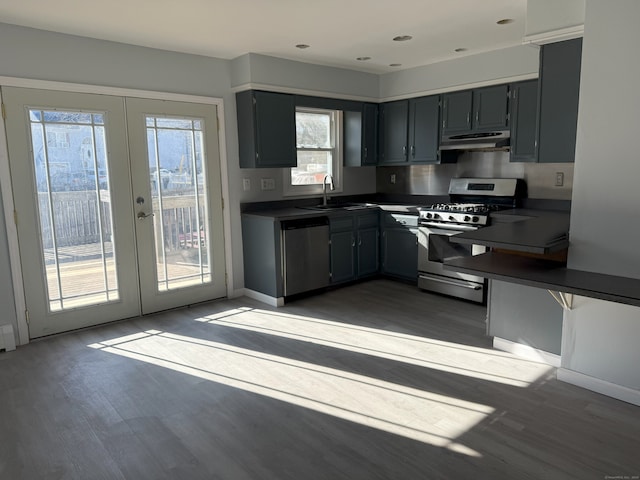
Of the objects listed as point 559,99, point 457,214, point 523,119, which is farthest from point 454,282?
point 559,99

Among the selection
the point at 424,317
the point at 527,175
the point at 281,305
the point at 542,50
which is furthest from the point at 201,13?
the point at 527,175

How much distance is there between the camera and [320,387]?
2922 millimetres

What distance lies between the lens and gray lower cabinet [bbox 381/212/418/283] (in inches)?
201

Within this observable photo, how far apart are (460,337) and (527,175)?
197cm

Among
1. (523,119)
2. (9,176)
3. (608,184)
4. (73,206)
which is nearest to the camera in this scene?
(608,184)

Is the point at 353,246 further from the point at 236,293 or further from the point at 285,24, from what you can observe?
the point at 285,24

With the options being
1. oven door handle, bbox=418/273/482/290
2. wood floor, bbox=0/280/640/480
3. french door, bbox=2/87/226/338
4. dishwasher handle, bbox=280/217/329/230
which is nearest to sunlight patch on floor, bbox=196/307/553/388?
wood floor, bbox=0/280/640/480

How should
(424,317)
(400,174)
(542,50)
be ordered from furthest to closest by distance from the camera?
(400,174), (424,317), (542,50)

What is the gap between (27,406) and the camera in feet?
8.98

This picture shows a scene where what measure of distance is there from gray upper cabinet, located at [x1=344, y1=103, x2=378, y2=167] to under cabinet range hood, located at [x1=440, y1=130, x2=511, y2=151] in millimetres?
907

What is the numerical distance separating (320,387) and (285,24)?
105 inches

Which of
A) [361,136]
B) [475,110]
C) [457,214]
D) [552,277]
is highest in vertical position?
[475,110]

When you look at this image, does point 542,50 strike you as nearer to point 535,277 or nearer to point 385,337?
point 535,277

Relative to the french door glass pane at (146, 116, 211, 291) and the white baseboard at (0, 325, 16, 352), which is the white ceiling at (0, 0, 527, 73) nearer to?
the french door glass pane at (146, 116, 211, 291)
